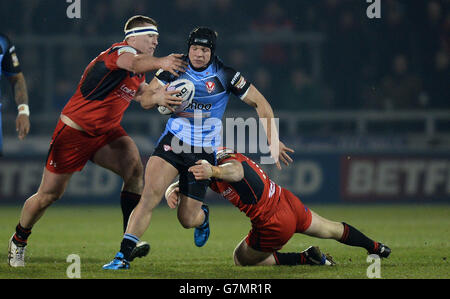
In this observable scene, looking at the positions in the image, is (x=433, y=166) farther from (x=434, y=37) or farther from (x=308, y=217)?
(x=308, y=217)

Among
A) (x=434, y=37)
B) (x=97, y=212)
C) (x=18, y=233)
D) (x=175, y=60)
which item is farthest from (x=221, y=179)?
(x=434, y=37)

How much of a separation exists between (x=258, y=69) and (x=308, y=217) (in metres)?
9.86

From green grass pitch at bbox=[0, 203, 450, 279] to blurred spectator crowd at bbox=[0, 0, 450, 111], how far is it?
282 centimetres

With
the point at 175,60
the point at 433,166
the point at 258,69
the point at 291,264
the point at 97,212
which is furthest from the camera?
the point at 258,69

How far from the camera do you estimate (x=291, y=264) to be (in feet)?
25.1

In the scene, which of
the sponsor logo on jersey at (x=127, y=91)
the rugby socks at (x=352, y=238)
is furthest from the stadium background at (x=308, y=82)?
the rugby socks at (x=352, y=238)

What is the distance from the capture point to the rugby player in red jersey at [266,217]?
286 inches

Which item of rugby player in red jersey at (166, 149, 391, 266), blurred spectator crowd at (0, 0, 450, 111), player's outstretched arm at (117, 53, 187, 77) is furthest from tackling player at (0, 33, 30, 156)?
blurred spectator crowd at (0, 0, 450, 111)

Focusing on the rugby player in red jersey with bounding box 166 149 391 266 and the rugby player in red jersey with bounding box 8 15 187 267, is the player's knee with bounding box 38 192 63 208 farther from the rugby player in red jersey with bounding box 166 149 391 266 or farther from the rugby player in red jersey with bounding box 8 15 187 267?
the rugby player in red jersey with bounding box 166 149 391 266

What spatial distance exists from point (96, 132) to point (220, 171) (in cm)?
158

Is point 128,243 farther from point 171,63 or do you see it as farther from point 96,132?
point 171,63

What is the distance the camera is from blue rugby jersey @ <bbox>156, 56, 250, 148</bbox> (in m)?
7.60

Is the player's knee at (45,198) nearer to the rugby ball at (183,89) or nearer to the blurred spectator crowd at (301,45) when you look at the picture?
the rugby ball at (183,89)

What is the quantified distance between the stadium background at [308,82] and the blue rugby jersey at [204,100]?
24.6ft
